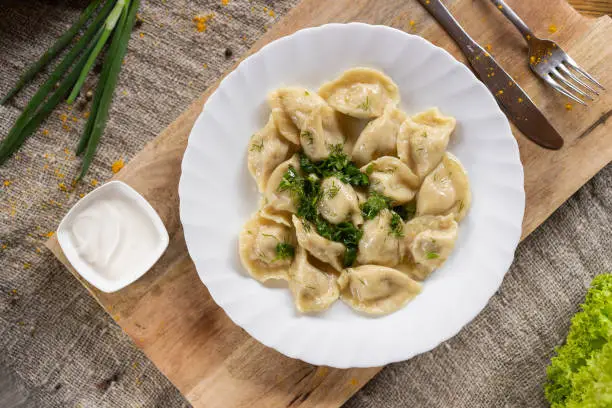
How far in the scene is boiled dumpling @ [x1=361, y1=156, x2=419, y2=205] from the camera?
121 inches

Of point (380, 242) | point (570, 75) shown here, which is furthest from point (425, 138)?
point (570, 75)

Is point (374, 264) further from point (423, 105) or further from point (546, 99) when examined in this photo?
point (546, 99)

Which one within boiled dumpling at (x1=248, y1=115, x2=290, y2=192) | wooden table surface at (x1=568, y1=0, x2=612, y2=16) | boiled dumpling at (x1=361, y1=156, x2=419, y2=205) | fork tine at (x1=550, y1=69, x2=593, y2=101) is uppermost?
wooden table surface at (x1=568, y1=0, x2=612, y2=16)

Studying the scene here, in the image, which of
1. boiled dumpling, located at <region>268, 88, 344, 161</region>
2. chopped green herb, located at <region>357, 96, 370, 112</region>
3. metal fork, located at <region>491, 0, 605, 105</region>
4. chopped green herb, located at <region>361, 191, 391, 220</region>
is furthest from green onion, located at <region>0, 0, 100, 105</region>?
metal fork, located at <region>491, 0, 605, 105</region>

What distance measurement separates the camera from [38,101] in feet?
11.2

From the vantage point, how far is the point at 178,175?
324cm

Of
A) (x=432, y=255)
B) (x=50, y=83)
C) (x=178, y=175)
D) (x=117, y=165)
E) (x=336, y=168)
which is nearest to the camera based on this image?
(x=432, y=255)

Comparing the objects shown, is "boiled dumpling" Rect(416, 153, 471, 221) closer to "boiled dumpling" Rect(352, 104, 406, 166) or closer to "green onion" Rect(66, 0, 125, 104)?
"boiled dumpling" Rect(352, 104, 406, 166)

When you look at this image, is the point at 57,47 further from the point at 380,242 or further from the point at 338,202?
the point at 380,242

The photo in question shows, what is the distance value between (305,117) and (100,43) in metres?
1.42

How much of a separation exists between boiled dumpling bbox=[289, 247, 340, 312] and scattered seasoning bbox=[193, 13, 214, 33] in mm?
1632

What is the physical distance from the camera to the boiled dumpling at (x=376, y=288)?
3.02m

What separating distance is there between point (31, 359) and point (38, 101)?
1709 millimetres

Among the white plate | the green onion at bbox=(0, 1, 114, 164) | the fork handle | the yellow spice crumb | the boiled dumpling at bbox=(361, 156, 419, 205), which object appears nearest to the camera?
the white plate
